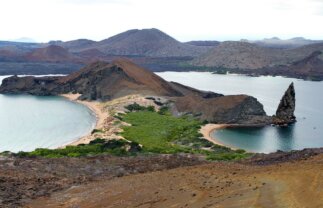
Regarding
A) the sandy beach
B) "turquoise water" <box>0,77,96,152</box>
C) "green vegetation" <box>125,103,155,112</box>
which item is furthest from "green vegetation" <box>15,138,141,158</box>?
"green vegetation" <box>125,103,155,112</box>

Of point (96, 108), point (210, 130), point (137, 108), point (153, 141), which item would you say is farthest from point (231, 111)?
point (96, 108)

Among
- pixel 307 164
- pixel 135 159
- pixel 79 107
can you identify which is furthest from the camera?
pixel 79 107

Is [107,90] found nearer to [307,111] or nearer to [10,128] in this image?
[10,128]

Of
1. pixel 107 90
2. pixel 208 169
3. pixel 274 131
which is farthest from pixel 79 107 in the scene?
pixel 208 169

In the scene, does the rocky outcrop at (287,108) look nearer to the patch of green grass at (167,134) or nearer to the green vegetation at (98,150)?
the patch of green grass at (167,134)

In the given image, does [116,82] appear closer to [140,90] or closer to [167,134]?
[140,90]

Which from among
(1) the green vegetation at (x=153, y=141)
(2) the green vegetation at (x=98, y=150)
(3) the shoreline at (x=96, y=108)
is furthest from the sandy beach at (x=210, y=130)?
(2) the green vegetation at (x=98, y=150)

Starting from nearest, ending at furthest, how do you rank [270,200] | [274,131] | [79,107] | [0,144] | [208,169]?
[270,200] < [208,169] < [0,144] < [274,131] < [79,107]
